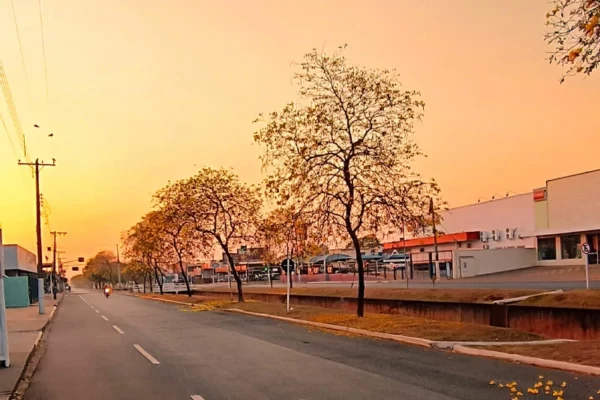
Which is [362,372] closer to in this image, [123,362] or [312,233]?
[123,362]

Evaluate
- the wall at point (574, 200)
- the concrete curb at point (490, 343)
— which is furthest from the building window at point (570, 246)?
the concrete curb at point (490, 343)

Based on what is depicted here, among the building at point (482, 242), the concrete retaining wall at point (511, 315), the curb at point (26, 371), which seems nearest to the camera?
the curb at point (26, 371)

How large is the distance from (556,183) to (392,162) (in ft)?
128

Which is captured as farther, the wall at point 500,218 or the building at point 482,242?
the wall at point 500,218

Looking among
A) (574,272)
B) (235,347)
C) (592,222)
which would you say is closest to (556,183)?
(592,222)

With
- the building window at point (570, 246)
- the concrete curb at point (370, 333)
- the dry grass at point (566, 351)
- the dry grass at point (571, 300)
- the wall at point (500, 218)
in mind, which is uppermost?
the wall at point (500, 218)

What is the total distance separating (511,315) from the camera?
18797 mm

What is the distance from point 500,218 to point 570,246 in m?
14.7

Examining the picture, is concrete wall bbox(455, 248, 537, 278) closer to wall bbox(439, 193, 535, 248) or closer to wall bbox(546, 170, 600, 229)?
wall bbox(439, 193, 535, 248)

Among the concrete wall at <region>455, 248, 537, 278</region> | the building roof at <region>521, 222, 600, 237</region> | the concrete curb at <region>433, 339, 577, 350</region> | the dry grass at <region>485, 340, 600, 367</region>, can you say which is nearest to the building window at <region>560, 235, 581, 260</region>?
the building roof at <region>521, 222, 600, 237</region>

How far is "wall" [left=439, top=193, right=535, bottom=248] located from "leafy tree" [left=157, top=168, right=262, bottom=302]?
2645cm

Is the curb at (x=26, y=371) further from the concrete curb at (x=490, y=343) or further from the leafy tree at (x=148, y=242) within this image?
the leafy tree at (x=148, y=242)

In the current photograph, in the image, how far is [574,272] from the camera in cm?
4466

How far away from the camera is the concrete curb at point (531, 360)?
11.2m
